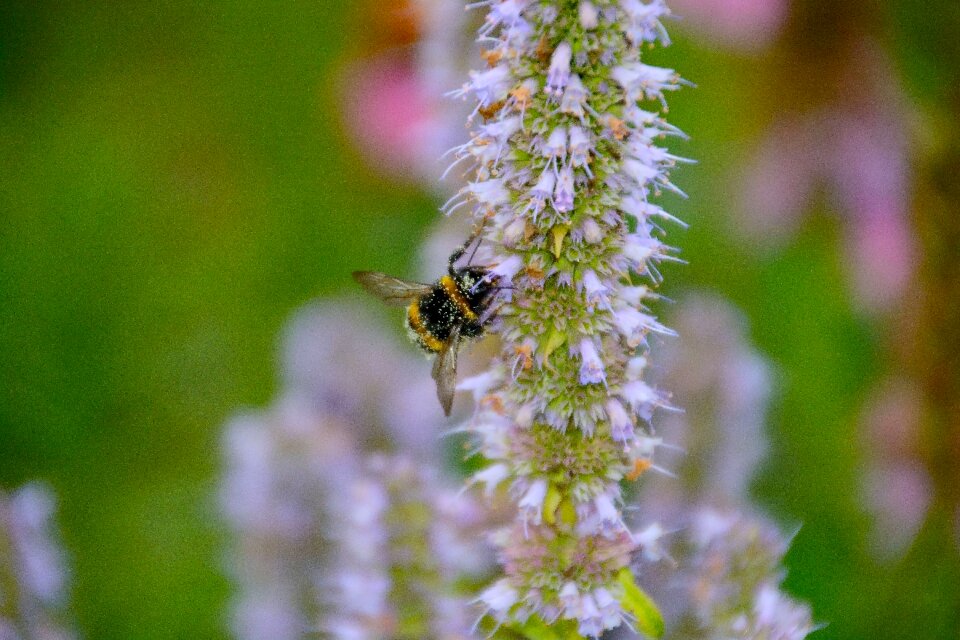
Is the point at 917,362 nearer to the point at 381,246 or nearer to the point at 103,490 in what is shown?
the point at 381,246

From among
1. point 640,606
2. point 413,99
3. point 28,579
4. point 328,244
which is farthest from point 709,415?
point 328,244

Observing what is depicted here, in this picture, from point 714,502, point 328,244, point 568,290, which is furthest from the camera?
point 328,244

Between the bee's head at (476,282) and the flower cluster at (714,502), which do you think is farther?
the bee's head at (476,282)

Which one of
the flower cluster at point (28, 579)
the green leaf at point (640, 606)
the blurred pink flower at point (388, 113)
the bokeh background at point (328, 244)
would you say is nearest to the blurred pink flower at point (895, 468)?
the bokeh background at point (328, 244)

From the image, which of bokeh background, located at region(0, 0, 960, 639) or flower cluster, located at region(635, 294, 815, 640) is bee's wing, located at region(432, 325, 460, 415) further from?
bokeh background, located at region(0, 0, 960, 639)

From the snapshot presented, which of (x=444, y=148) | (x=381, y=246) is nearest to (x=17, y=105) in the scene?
(x=381, y=246)

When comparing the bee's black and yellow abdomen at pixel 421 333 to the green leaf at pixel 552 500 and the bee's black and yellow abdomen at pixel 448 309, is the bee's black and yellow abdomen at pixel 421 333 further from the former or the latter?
the green leaf at pixel 552 500

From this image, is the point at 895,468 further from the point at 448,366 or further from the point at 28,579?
the point at 28,579
